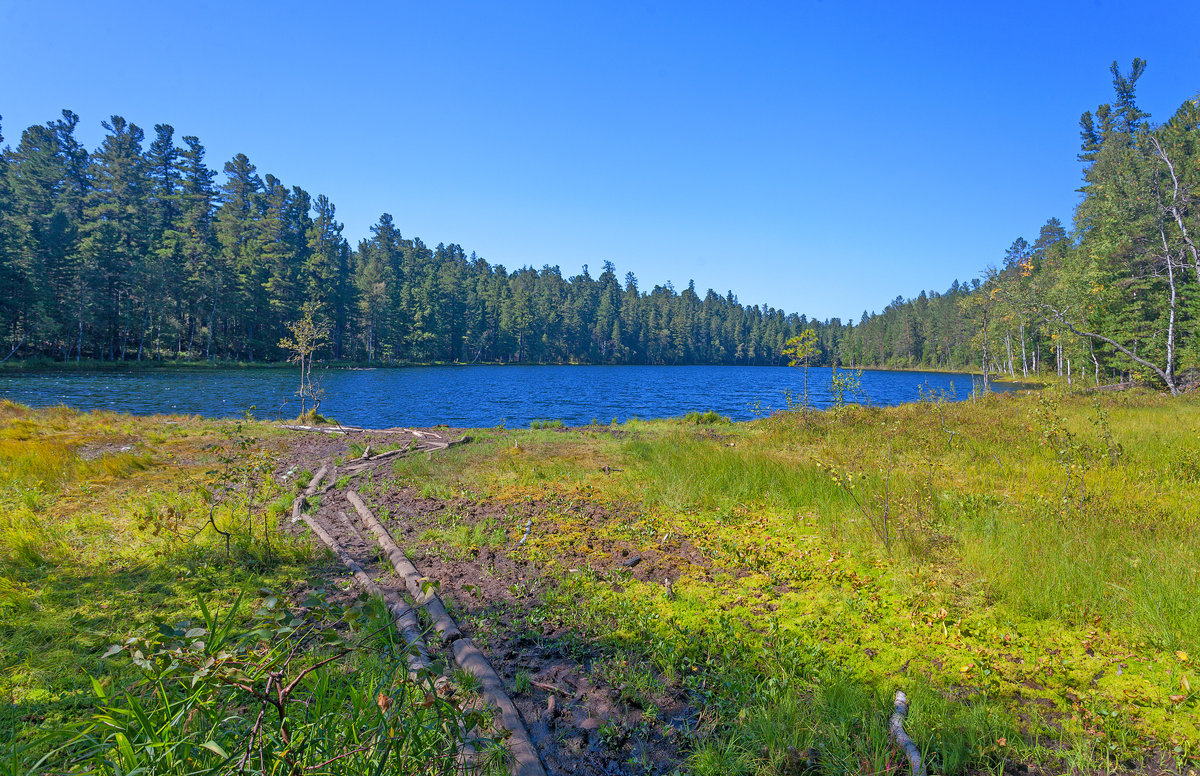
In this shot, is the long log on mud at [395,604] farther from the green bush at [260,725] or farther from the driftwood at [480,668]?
the green bush at [260,725]

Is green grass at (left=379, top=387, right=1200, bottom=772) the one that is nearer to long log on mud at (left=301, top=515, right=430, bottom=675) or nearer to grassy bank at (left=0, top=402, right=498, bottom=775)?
long log on mud at (left=301, top=515, right=430, bottom=675)

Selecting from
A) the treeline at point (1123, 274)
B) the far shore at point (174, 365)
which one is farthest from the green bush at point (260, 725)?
the treeline at point (1123, 274)

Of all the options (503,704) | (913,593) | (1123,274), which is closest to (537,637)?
(503,704)

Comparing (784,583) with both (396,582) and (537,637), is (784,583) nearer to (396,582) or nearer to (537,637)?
(537,637)

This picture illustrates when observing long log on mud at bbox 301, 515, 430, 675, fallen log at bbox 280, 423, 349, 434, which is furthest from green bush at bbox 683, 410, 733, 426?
long log on mud at bbox 301, 515, 430, 675

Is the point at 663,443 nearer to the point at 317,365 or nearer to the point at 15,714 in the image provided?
the point at 15,714

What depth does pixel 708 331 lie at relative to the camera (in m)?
140

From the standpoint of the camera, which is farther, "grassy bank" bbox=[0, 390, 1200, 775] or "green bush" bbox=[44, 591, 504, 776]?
"grassy bank" bbox=[0, 390, 1200, 775]

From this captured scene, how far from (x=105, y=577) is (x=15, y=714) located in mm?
2902

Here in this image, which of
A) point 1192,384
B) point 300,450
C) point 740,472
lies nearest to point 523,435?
point 300,450

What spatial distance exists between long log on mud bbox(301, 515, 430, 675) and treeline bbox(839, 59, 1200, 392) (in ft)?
73.1

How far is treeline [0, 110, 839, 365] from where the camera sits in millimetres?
42438

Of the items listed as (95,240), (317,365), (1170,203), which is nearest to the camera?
(1170,203)

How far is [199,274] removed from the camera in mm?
51469
